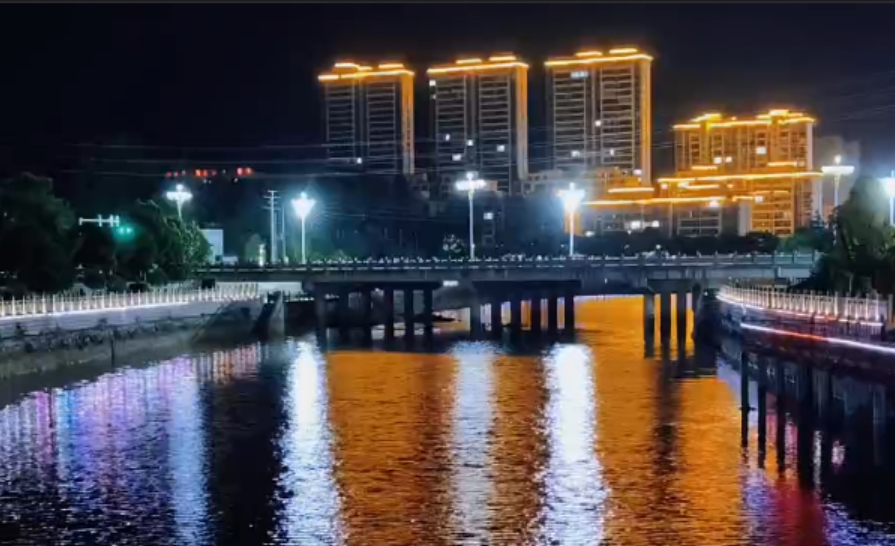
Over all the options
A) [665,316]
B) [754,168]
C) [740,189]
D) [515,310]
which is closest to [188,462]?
[665,316]

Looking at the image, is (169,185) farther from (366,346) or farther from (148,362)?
(148,362)

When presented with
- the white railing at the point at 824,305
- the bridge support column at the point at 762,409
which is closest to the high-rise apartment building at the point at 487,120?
the white railing at the point at 824,305

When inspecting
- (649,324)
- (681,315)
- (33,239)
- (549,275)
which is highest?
(33,239)

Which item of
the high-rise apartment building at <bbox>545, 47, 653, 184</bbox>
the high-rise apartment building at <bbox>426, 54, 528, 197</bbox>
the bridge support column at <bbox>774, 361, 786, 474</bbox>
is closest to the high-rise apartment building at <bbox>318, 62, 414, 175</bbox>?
the high-rise apartment building at <bbox>426, 54, 528, 197</bbox>

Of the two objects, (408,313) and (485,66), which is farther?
(485,66)

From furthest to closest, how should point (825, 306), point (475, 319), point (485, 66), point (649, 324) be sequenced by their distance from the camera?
point (485, 66) < point (475, 319) < point (649, 324) < point (825, 306)

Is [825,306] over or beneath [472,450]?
over

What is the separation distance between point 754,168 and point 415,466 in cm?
12399

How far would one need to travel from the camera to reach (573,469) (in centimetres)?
2992

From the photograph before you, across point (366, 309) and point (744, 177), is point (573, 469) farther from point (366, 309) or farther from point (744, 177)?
point (744, 177)

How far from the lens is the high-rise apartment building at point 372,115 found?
149500 millimetres

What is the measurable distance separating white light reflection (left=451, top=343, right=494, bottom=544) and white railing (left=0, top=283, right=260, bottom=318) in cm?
1663

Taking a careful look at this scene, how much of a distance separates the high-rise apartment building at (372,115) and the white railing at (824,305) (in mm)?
95841

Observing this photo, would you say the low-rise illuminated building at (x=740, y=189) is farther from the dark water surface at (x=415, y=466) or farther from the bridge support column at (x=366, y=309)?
the dark water surface at (x=415, y=466)
